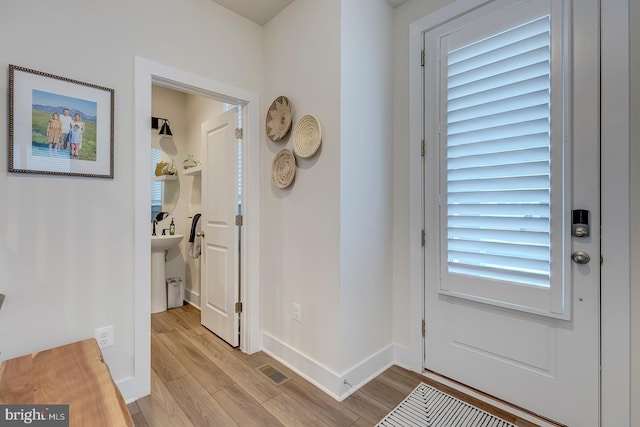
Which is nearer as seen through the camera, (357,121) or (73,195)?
(73,195)

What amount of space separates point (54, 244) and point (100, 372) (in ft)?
2.38

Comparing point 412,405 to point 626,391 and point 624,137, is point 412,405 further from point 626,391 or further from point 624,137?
point 624,137

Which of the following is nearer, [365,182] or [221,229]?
[365,182]

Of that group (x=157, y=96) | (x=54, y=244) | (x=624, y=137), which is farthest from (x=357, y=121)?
(x=157, y=96)

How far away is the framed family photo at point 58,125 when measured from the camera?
1.43 metres

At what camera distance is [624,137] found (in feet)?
4.54

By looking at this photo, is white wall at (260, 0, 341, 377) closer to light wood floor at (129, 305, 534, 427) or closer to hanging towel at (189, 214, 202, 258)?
light wood floor at (129, 305, 534, 427)

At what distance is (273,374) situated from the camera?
2.07 meters

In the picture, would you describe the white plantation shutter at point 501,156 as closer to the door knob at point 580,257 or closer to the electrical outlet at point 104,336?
the door knob at point 580,257

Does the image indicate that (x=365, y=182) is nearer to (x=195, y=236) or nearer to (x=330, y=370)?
(x=330, y=370)

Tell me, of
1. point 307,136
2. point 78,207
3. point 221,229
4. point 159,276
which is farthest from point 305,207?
point 159,276

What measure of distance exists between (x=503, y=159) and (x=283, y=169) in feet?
4.75

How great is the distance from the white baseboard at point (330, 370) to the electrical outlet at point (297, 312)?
24 cm

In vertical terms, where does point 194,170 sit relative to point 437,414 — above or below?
above
